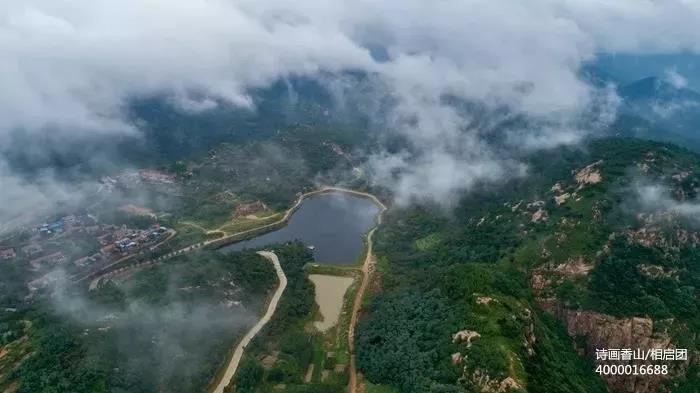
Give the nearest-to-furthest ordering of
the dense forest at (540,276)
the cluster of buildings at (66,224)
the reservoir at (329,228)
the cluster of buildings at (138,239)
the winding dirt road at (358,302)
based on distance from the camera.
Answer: the dense forest at (540,276)
the winding dirt road at (358,302)
the cluster of buildings at (138,239)
the reservoir at (329,228)
the cluster of buildings at (66,224)

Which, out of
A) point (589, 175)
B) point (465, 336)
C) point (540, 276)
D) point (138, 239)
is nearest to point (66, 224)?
point (138, 239)

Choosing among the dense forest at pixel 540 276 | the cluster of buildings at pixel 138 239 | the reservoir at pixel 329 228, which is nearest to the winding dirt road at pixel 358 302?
the dense forest at pixel 540 276

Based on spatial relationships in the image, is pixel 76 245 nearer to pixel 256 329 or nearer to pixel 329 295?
pixel 256 329

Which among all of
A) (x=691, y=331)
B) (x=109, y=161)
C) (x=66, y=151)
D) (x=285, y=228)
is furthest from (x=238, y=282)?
(x=66, y=151)

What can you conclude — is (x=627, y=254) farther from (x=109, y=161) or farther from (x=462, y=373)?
(x=109, y=161)

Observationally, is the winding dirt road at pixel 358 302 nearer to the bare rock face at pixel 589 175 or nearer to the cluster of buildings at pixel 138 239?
the bare rock face at pixel 589 175

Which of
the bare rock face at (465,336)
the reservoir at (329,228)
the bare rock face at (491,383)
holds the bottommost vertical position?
the bare rock face at (491,383)
